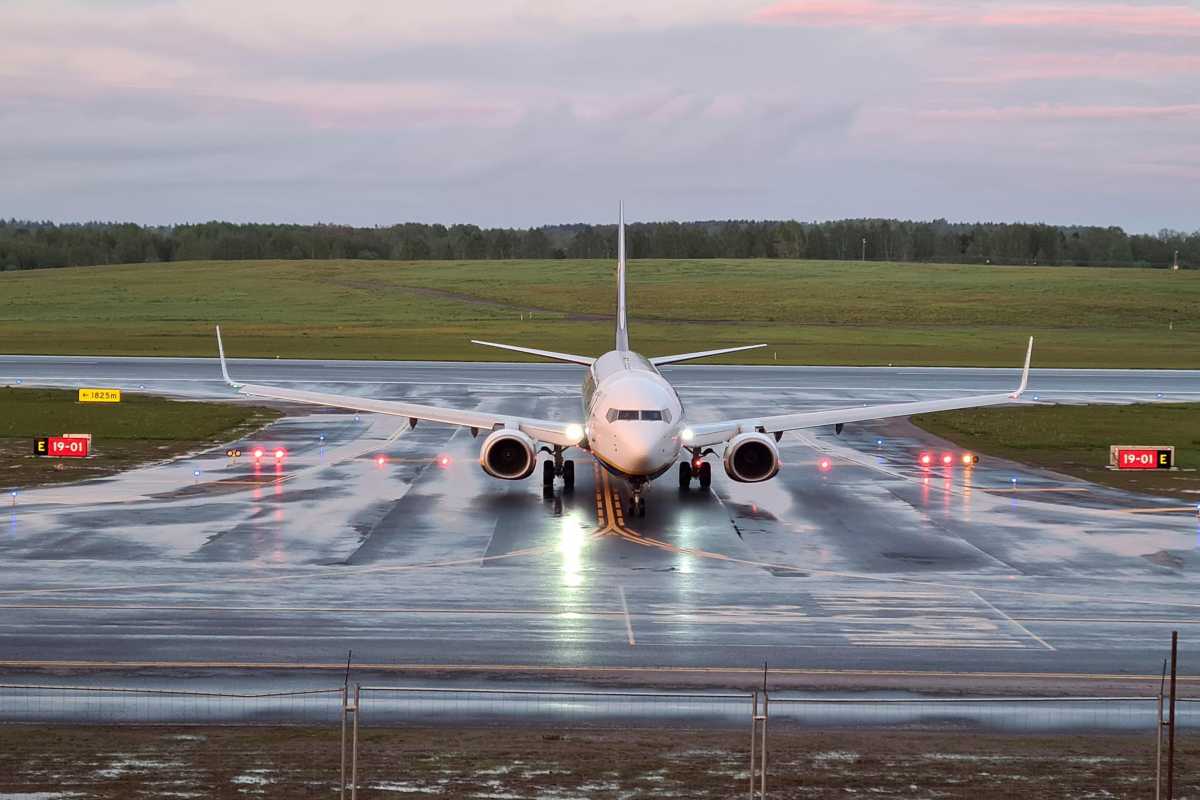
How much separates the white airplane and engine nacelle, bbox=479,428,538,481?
0.03 meters

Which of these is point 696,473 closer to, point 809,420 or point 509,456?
point 809,420

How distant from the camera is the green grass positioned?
50.8 metres

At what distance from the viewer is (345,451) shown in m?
56.4

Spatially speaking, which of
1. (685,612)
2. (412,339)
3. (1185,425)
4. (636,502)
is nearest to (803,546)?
(636,502)

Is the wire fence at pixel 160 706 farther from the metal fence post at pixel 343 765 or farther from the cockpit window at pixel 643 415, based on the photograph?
the cockpit window at pixel 643 415

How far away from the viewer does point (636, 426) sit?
130 feet

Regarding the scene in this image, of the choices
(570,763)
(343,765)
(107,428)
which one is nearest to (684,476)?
(570,763)

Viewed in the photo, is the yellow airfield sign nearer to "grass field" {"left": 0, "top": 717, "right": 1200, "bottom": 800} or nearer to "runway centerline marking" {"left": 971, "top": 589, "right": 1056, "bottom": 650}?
"runway centerline marking" {"left": 971, "top": 589, "right": 1056, "bottom": 650}

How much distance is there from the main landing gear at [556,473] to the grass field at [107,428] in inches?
635

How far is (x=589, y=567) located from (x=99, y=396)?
45.7 m

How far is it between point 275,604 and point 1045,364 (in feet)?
292

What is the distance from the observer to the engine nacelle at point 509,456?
141ft

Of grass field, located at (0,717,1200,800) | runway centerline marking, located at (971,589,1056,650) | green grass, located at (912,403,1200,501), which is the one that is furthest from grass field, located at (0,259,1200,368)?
grass field, located at (0,717,1200,800)

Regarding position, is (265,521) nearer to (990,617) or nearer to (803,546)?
(803,546)
